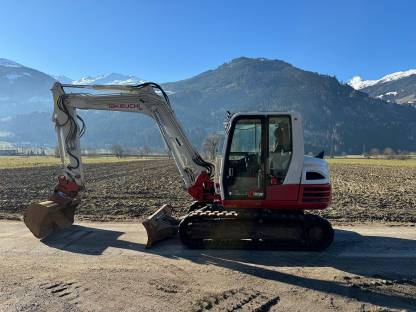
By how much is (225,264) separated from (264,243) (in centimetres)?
148

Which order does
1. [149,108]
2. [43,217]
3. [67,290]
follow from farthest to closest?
[149,108] < [43,217] < [67,290]

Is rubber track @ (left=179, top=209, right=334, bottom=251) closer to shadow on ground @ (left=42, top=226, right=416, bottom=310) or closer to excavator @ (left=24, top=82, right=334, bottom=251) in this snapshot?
excavator @ (left=24, top=82, right=334, bottom=251)

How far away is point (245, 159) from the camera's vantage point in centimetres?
1023

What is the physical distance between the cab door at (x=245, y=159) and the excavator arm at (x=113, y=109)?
1.17 m

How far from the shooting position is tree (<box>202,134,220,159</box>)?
436 inches

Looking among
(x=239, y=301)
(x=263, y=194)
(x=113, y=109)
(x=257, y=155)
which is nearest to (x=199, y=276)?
(x=239, y=301)

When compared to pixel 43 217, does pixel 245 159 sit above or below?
above

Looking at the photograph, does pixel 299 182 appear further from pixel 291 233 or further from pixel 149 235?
pixel 149 235

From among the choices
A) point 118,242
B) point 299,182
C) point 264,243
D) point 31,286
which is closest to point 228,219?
point 264,243

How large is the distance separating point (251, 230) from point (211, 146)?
2559 mm

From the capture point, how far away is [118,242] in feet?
36.9

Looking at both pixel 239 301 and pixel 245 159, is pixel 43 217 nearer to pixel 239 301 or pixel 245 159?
pixel 245 159

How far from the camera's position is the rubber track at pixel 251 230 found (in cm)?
1009

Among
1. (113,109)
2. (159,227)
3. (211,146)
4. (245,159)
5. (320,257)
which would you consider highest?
(113,109)
